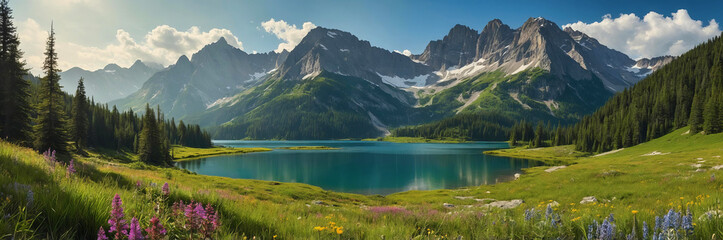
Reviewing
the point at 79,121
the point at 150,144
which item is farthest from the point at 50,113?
the point at 79,121

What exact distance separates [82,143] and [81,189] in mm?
106948

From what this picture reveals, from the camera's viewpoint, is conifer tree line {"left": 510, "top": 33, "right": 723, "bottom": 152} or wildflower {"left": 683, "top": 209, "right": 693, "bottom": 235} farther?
conifer tree line {"left": 510, "top": 33, "right": 723, "bottom": 152}

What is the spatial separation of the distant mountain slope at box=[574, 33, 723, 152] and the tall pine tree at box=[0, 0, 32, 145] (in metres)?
145

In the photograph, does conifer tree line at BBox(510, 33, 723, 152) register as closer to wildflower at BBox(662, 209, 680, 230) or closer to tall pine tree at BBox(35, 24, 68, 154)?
wildflower at BBox(662, 209, 680, 230)

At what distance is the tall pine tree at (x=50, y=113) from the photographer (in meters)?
49.0

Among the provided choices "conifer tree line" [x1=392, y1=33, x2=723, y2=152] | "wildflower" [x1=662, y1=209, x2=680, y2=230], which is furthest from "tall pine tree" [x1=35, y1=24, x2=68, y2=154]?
"conifer tree line" [x1=392, y1=33, x2=723, y2=152]

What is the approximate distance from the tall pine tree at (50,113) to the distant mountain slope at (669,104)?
143 m

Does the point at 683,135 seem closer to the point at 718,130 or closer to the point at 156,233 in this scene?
the point at 718,130

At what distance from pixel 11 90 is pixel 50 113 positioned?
5526mm

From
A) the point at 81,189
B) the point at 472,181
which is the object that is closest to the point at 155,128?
the point at 472,181

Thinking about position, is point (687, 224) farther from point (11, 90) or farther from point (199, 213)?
point (11, 90)

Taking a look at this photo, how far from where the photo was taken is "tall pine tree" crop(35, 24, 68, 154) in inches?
1930

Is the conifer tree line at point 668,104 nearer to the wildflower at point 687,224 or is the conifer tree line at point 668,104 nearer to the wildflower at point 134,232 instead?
the wildflower at point 687,224

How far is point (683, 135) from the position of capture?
8631cm
